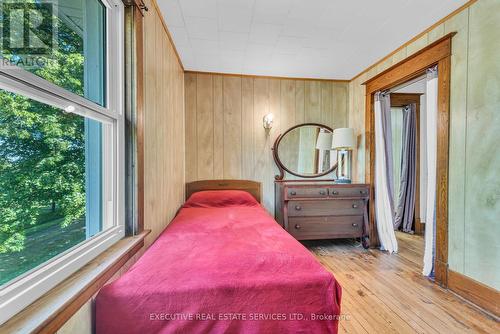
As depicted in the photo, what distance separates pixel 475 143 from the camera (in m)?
1.68

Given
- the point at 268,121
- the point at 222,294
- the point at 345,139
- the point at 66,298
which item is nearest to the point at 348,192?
the point at 345,139

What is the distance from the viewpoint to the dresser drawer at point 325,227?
2676 millimetres

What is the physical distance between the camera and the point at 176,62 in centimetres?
253

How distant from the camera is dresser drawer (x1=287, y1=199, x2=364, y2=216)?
2688 mm

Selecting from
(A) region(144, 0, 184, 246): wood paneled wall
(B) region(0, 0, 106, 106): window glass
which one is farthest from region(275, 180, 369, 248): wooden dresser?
(B) region(0, 0, 106, 106): window glass

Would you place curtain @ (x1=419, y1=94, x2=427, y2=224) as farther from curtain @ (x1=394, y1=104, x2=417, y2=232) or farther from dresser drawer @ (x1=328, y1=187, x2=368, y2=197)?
dresser drawer @ (x1=328, y1=187, x2=368, y2=197)

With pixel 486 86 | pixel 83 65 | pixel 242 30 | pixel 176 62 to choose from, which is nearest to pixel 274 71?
pixel 242 30

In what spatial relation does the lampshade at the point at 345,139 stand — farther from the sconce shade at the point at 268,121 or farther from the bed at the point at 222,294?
the bed at the point at 222,294

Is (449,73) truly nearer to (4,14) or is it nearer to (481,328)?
(481,328)

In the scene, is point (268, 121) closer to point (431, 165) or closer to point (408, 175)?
point (431, 165)

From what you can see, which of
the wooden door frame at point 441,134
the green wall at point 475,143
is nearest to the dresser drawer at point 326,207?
the wooden door frame at point 441,134

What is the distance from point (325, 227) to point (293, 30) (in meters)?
2.24

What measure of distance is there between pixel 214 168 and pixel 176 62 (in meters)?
1.41

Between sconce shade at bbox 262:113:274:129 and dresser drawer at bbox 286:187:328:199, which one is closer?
dresser drawer at bbox 286:187:328:199
